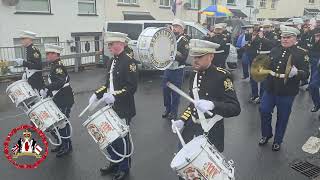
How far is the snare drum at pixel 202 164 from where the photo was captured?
3006 mm

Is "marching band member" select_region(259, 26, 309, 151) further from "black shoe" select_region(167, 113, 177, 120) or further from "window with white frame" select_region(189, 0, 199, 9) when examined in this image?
"window with white frame" select_region(189, 0, 199, 9)

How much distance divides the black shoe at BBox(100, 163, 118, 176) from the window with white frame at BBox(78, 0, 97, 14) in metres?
13.0

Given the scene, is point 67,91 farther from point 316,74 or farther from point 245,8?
point 245,8

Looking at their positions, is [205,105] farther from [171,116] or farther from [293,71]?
[171,116]

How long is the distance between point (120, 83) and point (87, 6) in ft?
43.7

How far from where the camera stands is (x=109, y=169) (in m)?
5.02

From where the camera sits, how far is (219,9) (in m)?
21.0

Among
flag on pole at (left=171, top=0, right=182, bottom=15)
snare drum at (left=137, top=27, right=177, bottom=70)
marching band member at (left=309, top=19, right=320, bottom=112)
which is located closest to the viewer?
snare drum at (left=137, top=27, right=177, bottom=70)

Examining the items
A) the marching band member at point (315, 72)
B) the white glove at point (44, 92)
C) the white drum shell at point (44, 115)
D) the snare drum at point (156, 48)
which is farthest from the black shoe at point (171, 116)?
the marching band member at point (315, 72)

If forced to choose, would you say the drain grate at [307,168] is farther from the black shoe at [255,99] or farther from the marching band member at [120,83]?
the black shoe at [255,99]

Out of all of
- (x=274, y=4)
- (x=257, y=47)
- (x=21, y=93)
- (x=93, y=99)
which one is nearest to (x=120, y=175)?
(x=93, y=99)

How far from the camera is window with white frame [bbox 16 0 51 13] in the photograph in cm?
1449

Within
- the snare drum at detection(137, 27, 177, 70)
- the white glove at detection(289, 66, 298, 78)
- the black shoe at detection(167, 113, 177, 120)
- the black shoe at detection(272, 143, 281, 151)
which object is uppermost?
the snare drum at detection(137, 27, 177, 70)

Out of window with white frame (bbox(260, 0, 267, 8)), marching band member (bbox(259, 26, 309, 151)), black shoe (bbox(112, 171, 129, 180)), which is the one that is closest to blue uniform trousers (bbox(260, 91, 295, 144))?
marching band member (bbox(259, 26, 309, 151))
